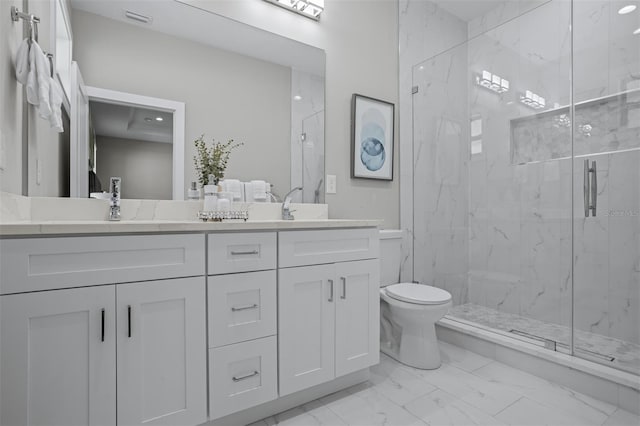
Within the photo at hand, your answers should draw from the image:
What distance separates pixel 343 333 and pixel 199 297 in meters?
0.73

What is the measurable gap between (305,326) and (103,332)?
77 centimetres

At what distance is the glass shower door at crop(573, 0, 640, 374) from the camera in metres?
2.00

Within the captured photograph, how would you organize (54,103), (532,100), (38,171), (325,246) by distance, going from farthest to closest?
(532,100) → (325,246) → (38,171) → (54,103)

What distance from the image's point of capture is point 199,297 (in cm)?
123

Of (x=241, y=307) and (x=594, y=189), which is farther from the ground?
(x=594, y=189)

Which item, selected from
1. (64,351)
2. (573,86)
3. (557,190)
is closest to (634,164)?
(557,190)

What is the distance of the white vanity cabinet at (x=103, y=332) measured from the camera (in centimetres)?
95

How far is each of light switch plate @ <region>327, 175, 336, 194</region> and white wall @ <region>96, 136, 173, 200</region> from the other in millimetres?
974

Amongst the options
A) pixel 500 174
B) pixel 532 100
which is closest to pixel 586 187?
pixel 500 174

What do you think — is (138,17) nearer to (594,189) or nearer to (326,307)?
(326,307)

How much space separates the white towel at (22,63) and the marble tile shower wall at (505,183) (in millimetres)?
2197

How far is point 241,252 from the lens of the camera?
134 centimetres

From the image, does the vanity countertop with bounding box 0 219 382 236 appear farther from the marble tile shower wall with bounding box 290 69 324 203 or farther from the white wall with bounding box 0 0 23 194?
the marble tile shower wall with bounding box 290 69 324 203

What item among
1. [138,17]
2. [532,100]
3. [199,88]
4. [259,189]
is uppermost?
[138,17]
